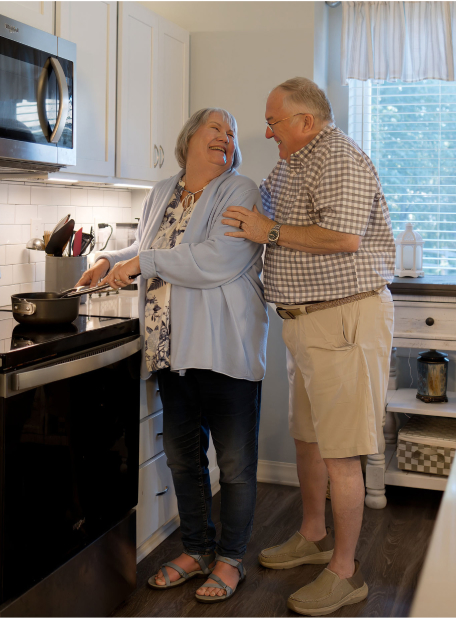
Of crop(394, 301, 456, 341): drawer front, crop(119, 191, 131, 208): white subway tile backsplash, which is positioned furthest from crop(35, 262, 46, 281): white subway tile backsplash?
crop(394, 301, 456, 341): drawer front

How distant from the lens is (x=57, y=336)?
1.63m

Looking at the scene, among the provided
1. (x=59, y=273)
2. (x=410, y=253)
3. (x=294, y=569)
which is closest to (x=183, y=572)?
(x=294, y=569)

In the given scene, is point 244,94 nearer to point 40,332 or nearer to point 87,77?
point 87,77

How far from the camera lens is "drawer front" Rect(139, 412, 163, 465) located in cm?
210

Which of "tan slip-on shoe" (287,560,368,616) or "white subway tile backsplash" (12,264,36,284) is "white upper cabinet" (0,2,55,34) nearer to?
"white subway tile backsplash" (12,264,36,284)

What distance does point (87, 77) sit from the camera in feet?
7.30

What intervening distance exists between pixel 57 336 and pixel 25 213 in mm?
914

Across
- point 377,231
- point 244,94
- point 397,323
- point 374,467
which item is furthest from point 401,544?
point 244,94

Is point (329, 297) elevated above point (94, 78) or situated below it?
below

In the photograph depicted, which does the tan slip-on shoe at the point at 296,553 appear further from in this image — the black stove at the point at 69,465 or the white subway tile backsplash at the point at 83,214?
the white subway tile backsplash at the point at 83,214

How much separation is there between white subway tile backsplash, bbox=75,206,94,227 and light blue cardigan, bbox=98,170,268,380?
0.81m

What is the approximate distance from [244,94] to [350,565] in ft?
6.82

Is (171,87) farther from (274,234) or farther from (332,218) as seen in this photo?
(332,218)

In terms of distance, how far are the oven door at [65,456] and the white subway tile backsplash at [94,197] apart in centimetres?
99
